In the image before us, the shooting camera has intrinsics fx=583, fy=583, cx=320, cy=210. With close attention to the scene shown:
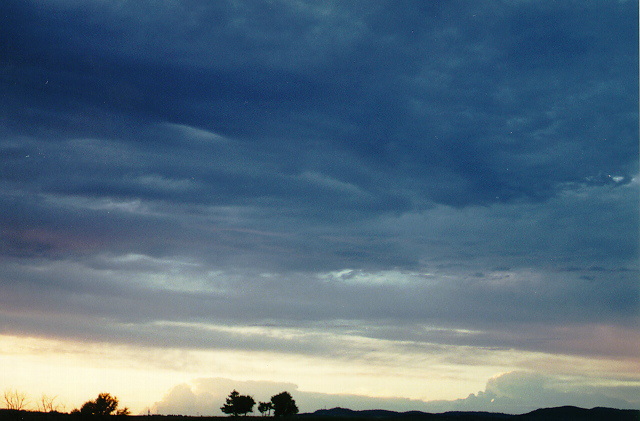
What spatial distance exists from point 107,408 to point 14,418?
1107 inches

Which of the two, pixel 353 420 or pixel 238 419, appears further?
pixel 238 419

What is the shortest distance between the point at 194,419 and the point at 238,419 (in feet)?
54.4

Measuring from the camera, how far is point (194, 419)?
197 m

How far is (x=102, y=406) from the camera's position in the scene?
180 metres

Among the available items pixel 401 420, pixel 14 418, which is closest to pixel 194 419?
pixel 14 418

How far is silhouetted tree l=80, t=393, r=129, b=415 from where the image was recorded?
177375 millimetres

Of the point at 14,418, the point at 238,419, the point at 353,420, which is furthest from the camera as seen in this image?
the point at 238,419

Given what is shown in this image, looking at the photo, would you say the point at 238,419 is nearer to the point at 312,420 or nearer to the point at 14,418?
the point at 312,420

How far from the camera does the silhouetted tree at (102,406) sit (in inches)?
6983

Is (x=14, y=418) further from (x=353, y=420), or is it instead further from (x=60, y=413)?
(x=353, y=420)

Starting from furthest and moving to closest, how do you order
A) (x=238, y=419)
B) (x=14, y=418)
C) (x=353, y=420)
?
(x=238, y=419) < (x=14, y=418) < (x=353, y=420)

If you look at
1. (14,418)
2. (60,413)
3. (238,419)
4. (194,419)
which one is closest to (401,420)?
(238,419)

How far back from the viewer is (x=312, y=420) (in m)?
183

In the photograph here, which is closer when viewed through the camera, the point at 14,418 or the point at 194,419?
the point at 14,418
